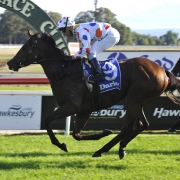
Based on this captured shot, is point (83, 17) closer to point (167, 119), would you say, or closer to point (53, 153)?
point (167, 119)

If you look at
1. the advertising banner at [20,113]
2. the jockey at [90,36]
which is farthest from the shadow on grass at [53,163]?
the advertising banner at [20,113]

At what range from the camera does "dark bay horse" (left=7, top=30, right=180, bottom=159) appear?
5.81 m

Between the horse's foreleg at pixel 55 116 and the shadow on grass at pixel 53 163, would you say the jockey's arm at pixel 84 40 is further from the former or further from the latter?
the shadow on grass at pixel 53 163

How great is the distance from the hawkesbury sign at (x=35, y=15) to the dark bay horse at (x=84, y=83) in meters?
2.52

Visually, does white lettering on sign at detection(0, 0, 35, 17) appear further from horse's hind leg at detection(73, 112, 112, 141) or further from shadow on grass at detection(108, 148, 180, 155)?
shadow on grass at detection(108, 148, 180, 155)

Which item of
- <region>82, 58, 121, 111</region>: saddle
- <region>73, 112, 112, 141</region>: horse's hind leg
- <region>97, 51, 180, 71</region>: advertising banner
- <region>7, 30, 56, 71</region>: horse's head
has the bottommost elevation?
<region>73, 112, 112, 141</region>: horse's hind leg

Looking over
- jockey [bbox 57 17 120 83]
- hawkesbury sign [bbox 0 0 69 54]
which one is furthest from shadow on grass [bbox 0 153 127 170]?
hawkesbury sign [bbox 0 0 69 54]

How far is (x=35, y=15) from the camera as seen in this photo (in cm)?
856

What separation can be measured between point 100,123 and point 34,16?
257cm

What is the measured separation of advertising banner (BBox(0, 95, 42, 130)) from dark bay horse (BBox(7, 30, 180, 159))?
10.1 ft

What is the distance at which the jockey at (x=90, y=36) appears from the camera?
566 cm

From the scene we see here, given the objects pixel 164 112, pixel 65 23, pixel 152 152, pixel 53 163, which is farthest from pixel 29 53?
pixel 164 112

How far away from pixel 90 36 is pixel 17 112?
3.70 m

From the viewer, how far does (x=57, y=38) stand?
8.56 m
